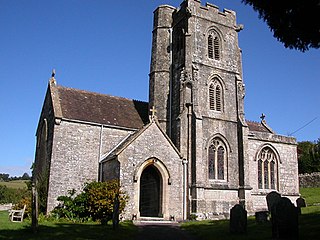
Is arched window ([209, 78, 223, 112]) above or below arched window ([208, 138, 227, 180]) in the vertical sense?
above

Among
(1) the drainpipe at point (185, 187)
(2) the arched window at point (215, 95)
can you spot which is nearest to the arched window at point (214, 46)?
(2) the arched window at point (215, 95)

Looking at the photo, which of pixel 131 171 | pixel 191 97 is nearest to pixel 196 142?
pixel 191 97

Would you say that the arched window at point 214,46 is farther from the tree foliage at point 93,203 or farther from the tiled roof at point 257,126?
the tree foliage at point 93,203

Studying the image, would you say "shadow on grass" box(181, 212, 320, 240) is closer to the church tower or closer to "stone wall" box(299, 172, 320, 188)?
the church tower

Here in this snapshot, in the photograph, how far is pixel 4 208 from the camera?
145ft

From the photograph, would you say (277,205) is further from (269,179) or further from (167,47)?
(167,47)

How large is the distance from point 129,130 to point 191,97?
5.60 meters

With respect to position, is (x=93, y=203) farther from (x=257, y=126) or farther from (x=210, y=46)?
(x=257, y=126)

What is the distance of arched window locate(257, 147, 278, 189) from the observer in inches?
1261

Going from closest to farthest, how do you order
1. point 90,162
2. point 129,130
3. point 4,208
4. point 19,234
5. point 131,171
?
point 19,234, point 131,171, point 90,162, point 129,130, point 4,208

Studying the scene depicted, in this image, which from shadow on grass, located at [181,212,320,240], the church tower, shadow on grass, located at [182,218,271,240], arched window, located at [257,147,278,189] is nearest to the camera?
shadow on grass, located at [181,212,320,240]

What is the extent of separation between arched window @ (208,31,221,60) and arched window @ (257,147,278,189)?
365 inches

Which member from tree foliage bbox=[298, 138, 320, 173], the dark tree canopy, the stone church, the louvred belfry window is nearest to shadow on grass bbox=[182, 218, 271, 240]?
the stone church

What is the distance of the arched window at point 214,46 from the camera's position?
32.5m
